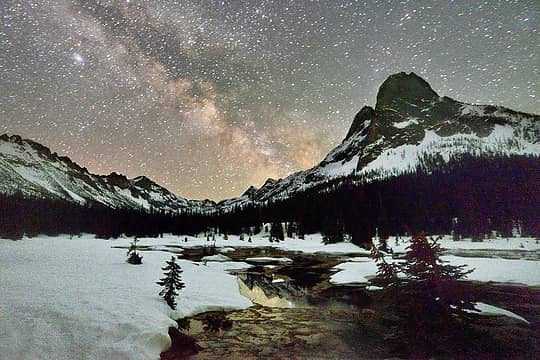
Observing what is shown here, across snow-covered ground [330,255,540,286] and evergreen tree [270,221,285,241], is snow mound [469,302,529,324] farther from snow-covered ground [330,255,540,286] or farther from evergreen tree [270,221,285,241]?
evergreen tree [270,221,285,241]

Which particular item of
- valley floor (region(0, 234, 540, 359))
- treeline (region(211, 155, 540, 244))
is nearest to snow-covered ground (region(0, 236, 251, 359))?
valley floor (region(0, 234, 540, 359))

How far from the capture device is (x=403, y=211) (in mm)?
62250

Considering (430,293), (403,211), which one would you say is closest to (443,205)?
(403,211)

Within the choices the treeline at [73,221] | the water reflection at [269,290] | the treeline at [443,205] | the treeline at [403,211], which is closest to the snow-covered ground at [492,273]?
the water reflection at [269,290]

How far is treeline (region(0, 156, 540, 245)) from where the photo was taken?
4712 cm

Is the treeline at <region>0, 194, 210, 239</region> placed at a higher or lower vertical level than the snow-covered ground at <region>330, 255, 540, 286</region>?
higher

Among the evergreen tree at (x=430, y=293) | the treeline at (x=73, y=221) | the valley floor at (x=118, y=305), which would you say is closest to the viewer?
the valley floor at (x=118, y=305)

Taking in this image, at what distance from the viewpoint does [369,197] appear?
72.6 m

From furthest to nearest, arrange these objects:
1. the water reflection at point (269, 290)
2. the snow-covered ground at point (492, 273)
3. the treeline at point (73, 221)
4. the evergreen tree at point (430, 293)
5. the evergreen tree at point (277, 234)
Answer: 1. the evergreen tree at point (277, 234)
2. the treeline at point (73, 221)
3. the snow-covered ground at point (492, 273)
4. the water reflection at point (269, 290)
5. the evergreen tree at point (430, 293)

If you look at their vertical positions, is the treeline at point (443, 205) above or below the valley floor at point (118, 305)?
above

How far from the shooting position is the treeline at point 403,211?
47125 millimetres

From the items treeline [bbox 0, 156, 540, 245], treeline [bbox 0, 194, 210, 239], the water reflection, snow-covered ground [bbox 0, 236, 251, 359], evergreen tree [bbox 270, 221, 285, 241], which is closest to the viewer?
snow-covered ground [bbox 0, 236, 251, 359]

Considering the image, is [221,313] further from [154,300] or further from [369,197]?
[369,197]

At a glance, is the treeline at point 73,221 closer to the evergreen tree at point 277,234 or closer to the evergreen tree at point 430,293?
the evergreen tree at point 430,293
